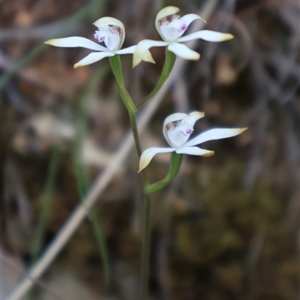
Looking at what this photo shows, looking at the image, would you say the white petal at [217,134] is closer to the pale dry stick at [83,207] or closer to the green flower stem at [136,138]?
the green flower stem at [136,138]

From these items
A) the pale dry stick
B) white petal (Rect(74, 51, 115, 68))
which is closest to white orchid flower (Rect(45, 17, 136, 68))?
white petal (Rect(74, 51, 115, 68))

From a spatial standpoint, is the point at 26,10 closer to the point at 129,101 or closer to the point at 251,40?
the point at 251,40

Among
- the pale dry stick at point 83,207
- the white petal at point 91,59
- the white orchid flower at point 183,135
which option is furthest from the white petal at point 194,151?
the pale dry stick at point 83,207

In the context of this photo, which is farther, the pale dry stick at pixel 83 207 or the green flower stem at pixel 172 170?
the pale dry stick at pixel 83 207

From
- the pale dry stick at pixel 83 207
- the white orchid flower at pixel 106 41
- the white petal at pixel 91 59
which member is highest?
the white orchid flower at pixel 106 41

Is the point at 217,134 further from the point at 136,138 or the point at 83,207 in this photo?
the point at 83,207

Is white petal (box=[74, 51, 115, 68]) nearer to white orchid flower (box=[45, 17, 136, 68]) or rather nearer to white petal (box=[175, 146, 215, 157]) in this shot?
white orchid flower (box=[45, 17, 136, 68])

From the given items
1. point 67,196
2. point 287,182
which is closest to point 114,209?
point 67,196

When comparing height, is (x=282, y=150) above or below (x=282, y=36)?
below
